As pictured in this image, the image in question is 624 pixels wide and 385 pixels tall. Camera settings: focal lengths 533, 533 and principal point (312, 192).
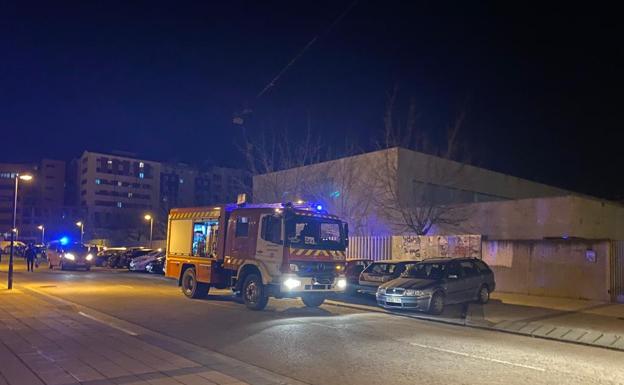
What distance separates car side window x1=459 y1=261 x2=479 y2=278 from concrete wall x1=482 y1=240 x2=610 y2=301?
4238mm

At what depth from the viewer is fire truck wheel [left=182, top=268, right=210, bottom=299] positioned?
1791 centimetres

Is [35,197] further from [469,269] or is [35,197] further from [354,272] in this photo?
[469,269]

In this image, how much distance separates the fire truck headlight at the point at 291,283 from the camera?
14.5 meters

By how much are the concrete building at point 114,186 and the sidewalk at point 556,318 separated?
10179 centimetres

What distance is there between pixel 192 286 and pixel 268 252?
4.48 m

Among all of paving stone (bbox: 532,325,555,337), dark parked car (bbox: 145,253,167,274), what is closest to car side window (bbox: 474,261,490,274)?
paving stone (bbox: 532,325,555,337)

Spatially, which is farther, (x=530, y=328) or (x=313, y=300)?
(x=313, y=300)

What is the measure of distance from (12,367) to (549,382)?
7.65 metres

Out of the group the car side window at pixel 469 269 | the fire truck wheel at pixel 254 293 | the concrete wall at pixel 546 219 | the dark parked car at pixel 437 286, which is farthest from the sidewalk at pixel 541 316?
the concrete wall at pixel 546 219

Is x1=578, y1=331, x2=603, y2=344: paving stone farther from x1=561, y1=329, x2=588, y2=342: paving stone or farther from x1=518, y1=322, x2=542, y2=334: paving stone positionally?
x1=518, y1=322, x2=542, y2=334: paving stone

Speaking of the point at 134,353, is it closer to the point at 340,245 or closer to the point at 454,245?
the point at 340,245

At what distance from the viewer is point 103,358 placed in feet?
27.3

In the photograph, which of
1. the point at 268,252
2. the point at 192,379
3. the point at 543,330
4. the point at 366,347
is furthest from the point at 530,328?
the point at 192,379

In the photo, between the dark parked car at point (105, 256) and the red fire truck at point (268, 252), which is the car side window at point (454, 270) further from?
the dark parked car at point (105, 256)
